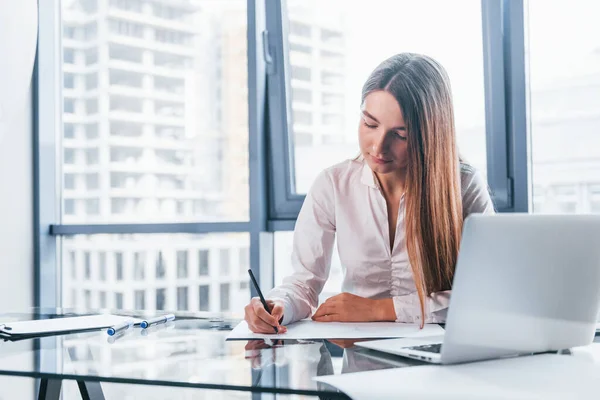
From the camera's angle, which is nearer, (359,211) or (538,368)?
(538,368)

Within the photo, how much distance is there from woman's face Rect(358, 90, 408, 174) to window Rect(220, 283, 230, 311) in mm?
1168

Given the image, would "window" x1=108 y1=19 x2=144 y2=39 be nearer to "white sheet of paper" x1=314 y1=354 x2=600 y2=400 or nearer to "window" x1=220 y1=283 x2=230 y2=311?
"window" x1=220 y1=283 x2=230 y2=311

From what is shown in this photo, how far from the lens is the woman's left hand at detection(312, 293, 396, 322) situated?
1.48m

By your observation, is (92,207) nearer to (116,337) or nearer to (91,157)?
(91,157)

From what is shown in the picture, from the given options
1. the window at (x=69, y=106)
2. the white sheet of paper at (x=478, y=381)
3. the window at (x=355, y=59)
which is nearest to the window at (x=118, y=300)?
the window at (x=69, y=106)

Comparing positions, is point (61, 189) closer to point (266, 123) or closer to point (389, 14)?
point (266, 123)

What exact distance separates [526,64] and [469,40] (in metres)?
0.22

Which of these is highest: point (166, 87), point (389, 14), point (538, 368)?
point (389, 14)

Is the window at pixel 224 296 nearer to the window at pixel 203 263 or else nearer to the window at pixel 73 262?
the window at pixel 203 263

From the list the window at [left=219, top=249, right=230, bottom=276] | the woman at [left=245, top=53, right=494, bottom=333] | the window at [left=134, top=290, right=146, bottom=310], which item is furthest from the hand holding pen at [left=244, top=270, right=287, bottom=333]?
the window at [left=134, top=290, right=146, bottom=310]

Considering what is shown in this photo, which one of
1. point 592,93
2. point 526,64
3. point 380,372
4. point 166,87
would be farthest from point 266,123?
point 380,372

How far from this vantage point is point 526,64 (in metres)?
2.33

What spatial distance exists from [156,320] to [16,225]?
1.70 meters

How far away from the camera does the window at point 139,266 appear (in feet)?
9.77
